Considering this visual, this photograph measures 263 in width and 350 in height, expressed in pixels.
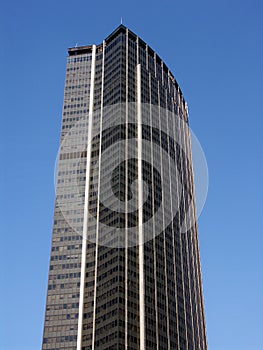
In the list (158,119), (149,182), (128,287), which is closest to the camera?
(128,287)

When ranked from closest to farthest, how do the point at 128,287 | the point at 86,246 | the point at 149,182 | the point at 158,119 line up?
1. the point at 128,287
2. the point at 86,246
3. the point at 149,182
4. the point at 158,119

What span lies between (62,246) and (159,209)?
3657 cm

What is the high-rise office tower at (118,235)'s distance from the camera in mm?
147000

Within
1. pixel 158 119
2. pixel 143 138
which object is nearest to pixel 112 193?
pixel 143 138

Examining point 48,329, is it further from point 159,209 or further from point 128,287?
point 159,209

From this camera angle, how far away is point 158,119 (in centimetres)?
19925

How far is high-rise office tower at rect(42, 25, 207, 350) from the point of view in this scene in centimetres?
14700

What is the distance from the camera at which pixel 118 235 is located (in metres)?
156

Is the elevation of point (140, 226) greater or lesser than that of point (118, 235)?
greater

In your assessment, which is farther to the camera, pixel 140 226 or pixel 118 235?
pixel 140 226

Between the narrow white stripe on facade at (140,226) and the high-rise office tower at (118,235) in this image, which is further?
the high-rise office tower at (118,235)

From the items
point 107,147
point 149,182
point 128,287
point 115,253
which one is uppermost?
point 107,147

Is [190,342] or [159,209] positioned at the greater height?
[159,209]

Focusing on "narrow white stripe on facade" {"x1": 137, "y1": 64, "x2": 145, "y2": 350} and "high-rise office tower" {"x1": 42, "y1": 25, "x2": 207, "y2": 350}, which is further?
"high-rise office tower" {"x1": 42, "y1": 25, "x2": 207, "y2": 350}
